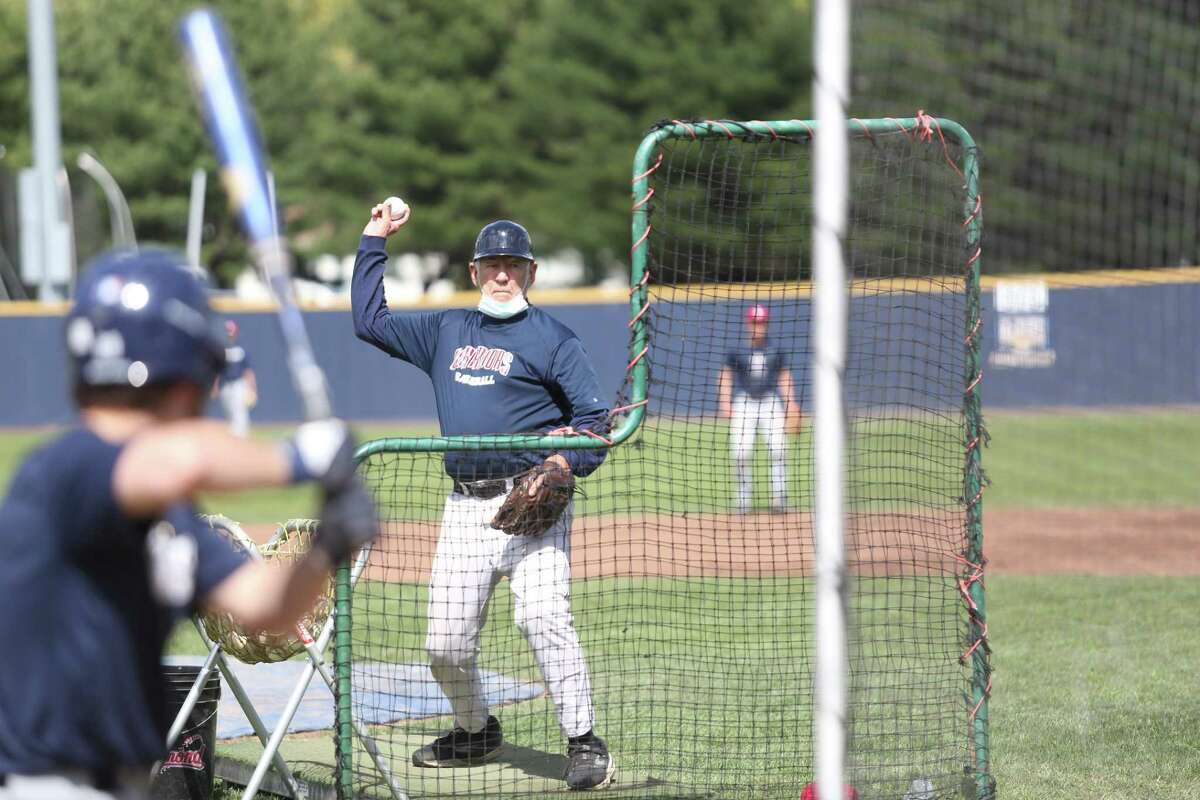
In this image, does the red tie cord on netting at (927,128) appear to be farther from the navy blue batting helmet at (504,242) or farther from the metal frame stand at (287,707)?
the metal frame stand at (287,707)

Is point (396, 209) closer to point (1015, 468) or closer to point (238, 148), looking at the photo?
point (238, 148)

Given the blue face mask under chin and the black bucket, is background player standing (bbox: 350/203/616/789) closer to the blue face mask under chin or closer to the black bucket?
the blue face mask under chin

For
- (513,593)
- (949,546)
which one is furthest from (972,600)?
(949,546)

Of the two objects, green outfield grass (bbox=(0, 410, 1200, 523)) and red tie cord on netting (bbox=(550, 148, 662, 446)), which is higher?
red tie cord on netting (bbox=(550, 148, 662, 446))

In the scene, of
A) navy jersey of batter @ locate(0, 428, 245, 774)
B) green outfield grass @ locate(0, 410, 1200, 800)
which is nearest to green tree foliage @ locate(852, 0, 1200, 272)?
green outfield grass @ locate(0, 410, 1200, 800)

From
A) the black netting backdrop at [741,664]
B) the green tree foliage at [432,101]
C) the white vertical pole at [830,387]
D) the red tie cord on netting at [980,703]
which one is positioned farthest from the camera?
the green tree foliage at [432,101]

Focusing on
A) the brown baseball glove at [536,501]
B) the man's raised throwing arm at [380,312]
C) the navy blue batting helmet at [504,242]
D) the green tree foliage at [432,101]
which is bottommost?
the brown baseball glove at [536,501]

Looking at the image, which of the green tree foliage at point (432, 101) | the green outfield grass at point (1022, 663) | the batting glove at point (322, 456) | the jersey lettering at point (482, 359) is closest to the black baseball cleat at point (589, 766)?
the green outfield grass at point (1022, 663)

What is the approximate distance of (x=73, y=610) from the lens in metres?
2.75

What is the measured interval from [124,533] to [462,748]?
3.71 m

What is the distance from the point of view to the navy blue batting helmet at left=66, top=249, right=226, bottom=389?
8.79 ft

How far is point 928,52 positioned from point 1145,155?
3194mm

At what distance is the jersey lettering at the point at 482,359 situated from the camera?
6035mm

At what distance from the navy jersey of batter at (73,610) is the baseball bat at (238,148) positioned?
601 millimetres
